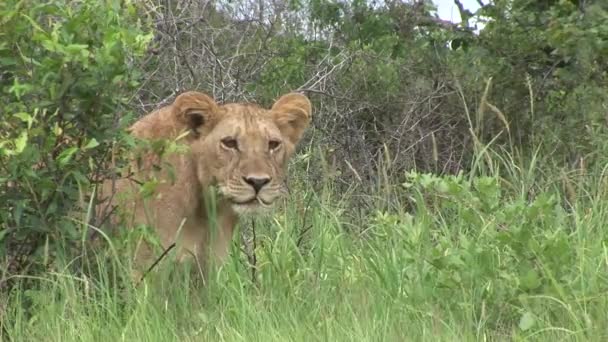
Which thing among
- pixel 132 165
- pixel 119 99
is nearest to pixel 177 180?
pixel 132 165

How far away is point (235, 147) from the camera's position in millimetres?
5516

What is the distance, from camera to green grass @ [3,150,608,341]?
425 cm

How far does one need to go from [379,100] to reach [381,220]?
375 cm

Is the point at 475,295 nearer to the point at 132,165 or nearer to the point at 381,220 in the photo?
the point at 381,220

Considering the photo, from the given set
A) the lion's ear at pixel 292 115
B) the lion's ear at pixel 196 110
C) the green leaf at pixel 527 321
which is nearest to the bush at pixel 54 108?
the lion's ear at pixel 196 110

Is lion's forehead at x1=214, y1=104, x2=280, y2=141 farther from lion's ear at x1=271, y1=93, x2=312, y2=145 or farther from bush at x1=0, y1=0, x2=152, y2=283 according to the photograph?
bush at x1=0, y1=0, x2=152, y2=283

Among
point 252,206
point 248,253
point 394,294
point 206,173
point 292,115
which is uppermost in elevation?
point 292,115

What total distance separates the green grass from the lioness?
12.1 inches

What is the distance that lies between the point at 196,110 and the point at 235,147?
23 centimetres

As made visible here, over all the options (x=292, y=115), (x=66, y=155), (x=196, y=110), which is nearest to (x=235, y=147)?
(x=196, y=110)

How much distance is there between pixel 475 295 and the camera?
4.40m

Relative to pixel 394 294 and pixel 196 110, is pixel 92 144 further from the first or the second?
pixel 394 294

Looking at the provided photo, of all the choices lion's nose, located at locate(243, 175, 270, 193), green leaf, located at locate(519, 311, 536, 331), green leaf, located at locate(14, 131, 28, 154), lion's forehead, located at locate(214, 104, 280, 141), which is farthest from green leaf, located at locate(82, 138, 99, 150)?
green leaf, located at locate(519, 311, 536, 331)

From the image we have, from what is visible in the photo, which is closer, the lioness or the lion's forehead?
the lioness
